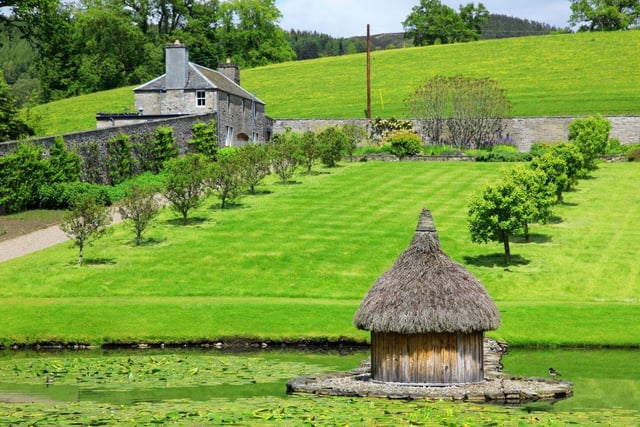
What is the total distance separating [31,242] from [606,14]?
120m

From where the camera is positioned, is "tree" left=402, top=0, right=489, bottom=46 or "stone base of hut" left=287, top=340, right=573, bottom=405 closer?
"stone base of hut" left=287, top=340, right=573, bottom=405

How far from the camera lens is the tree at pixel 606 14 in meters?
151

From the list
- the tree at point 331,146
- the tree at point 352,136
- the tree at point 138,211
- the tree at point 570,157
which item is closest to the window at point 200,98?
the tree at point 352,136

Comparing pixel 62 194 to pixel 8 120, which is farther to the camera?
pixel 8 120

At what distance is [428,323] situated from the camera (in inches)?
946

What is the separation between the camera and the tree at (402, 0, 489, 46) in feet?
556

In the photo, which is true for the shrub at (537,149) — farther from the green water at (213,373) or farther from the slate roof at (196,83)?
the green water at (213,373)

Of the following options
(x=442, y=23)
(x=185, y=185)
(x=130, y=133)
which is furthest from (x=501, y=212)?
(x=442, y=23)

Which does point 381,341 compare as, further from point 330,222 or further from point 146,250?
point 330,222

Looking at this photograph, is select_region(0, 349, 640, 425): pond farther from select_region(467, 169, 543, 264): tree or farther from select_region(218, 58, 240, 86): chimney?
select_region(218, 58, 240, 86): chimney

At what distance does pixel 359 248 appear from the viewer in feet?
151

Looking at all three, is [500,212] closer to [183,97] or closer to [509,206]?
[509,206]

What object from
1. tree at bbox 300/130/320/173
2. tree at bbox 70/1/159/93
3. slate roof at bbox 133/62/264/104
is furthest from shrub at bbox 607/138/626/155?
tree at bbox 70/1/159/93

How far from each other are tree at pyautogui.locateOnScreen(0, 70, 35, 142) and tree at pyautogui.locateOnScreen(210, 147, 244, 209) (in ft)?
48.7
